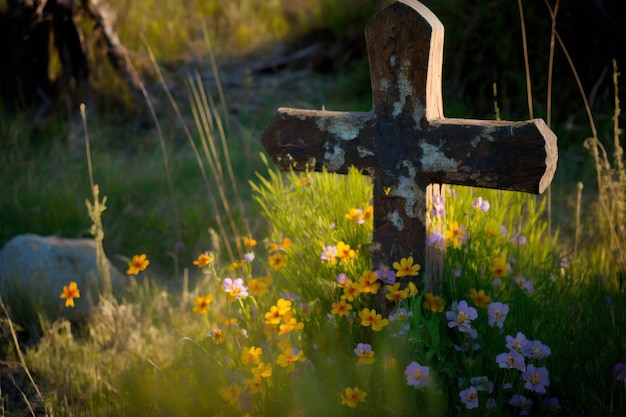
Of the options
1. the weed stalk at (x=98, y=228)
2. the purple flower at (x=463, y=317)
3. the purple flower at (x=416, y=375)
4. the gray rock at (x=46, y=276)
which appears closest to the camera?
the purple flower at (x=416, y=375)

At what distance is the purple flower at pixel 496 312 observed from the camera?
2.40 metres

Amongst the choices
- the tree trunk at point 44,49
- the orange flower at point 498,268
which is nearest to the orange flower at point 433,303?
the orange flower at point 498,268

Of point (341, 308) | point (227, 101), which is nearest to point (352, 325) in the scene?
point (341, 308)

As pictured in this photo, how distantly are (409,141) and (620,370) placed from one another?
40.1 inches

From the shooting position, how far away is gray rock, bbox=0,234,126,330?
12.3 ft

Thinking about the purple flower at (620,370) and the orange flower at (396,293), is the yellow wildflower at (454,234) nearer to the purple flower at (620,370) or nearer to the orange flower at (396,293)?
the orange flower at (396,293)

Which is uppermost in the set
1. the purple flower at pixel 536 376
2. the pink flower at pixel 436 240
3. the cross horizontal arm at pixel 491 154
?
the cross horizontal arm at pixel 491 154

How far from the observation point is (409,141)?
8.46ft

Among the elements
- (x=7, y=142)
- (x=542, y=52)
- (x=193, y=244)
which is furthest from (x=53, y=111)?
(x=542, y=52)

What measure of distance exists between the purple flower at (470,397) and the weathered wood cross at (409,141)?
20.6 inches

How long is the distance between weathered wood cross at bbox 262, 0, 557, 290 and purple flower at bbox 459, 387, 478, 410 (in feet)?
1.72

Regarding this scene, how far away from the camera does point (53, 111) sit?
593 centimetres

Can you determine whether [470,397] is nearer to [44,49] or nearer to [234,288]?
[234,288]

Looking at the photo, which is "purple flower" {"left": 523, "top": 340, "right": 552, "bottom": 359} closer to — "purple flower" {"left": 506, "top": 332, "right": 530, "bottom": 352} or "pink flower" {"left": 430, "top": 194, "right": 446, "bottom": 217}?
"purple flower" {"left": 506, "top": 332, "right": 530, "bottom": 352}
